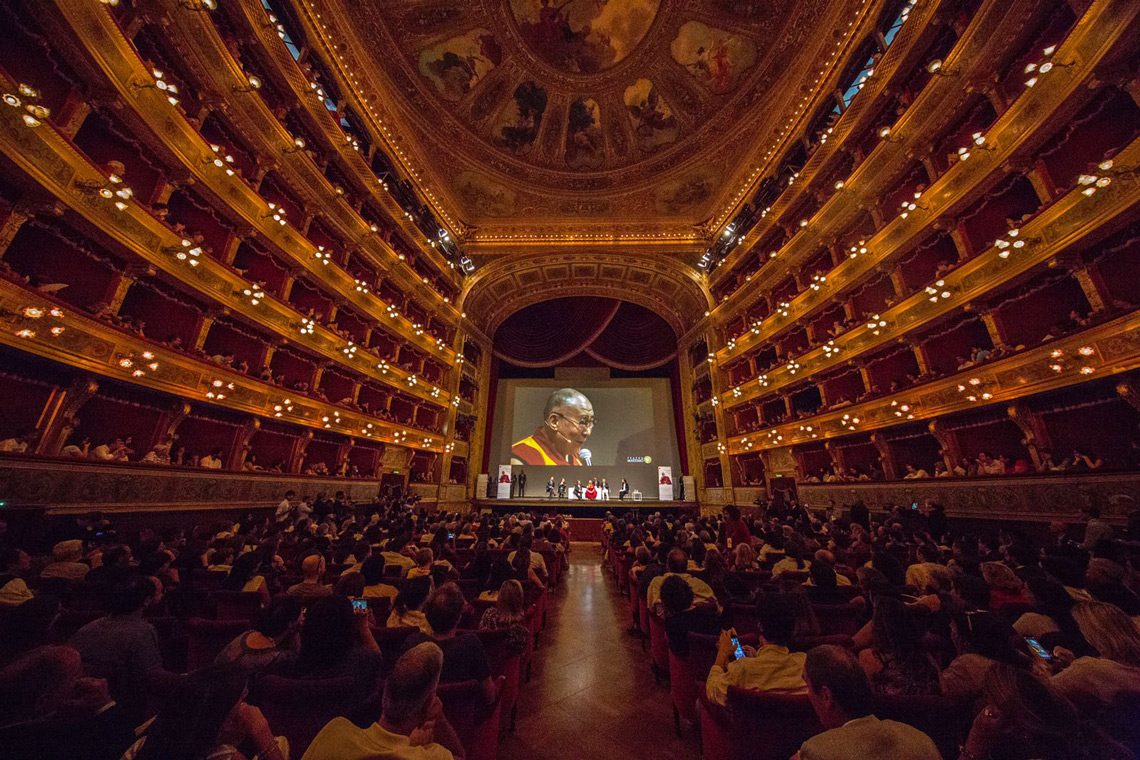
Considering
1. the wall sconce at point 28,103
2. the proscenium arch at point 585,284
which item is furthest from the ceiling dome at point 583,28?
the wall sconce at point 28,103

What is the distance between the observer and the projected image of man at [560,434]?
2286 centimetres

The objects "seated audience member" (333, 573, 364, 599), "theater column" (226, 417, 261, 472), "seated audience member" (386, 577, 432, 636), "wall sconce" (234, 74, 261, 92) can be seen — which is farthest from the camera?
"theater column" (226, 417, 261, 472)

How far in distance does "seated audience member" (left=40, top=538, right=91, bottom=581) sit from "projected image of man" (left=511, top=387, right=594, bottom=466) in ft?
61.8

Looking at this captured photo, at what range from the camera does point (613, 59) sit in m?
17.4

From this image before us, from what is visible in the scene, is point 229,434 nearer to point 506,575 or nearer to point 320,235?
point 320,235

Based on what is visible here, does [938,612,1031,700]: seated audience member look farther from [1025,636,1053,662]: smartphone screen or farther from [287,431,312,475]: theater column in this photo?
[287,431,312,475]: theater column

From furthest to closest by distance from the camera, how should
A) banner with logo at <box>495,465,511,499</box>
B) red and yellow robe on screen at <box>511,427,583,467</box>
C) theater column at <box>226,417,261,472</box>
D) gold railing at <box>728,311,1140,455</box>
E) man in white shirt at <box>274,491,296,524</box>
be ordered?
red and yellow robe on screen at <box>511,427,583,467</box>
banner with logo at <box>495,465,511,499</box>
theater column at <box>226,417,261,472</box>
man in white shirt at <box>274,491,296,524</box>
gold railing at <box>728,311,1140,455</box>

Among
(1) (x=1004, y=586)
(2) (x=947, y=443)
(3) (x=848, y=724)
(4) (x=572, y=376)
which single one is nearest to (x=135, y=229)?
(3) (x=848, y=724)

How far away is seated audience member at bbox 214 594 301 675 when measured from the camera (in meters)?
2.32

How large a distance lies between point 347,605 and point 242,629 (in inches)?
55.1

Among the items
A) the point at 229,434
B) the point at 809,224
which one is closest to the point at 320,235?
the point at 229,434

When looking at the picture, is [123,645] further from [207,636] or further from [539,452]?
[539,452]

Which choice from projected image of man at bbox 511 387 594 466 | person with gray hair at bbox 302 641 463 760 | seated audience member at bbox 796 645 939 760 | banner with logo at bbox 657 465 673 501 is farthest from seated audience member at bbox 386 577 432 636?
banner with logo at bbox 657 465 673 501

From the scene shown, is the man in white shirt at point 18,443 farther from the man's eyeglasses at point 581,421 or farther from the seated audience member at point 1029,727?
the man's eyeglasses at point 581,421
